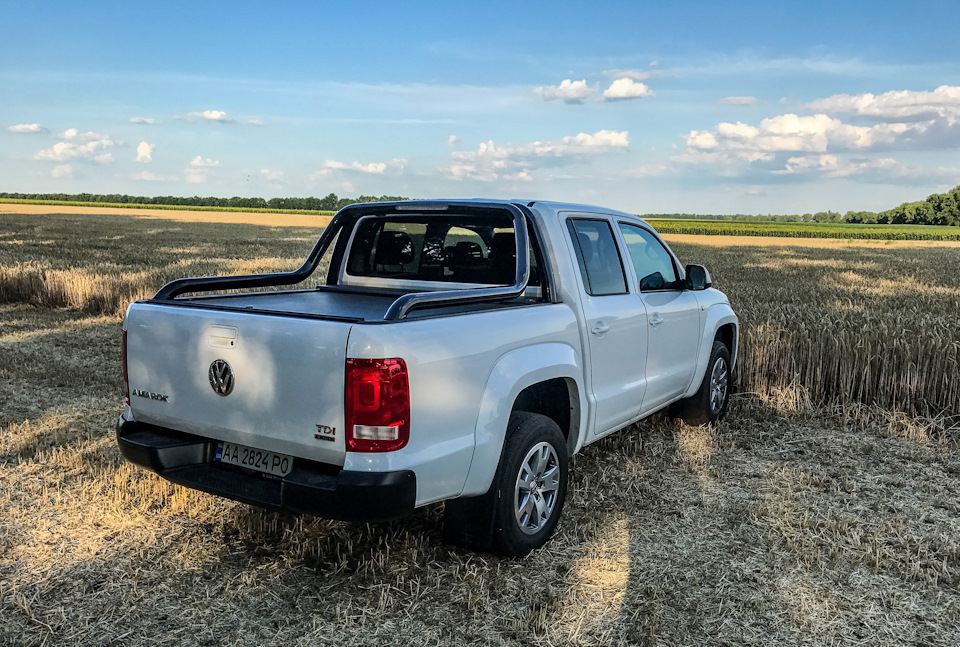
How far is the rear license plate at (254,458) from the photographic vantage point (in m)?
3.56

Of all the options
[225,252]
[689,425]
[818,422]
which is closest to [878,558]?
[689,425]

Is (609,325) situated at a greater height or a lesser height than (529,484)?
greater

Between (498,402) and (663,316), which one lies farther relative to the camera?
(663,316)

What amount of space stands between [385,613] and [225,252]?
2647cm

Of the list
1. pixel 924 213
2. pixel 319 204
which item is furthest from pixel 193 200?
pixel 924 213

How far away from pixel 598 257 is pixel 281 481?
261 cm

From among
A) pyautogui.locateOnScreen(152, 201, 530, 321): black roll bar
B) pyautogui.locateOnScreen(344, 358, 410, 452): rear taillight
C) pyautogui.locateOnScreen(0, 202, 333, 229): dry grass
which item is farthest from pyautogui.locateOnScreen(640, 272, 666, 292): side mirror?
pyautogui.locateOnScreen(0, 202, 333, 229): dry grass

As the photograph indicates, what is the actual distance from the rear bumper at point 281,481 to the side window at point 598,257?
2071 mm

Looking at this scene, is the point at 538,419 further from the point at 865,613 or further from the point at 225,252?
the point at 225,252

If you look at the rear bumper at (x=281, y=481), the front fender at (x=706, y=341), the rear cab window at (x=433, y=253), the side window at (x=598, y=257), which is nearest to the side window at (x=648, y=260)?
the side window at (x=598, y=257)

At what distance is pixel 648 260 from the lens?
226 inches

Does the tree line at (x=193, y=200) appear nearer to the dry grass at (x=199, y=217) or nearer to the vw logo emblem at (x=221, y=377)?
the dry grass at (x=199, y=217)

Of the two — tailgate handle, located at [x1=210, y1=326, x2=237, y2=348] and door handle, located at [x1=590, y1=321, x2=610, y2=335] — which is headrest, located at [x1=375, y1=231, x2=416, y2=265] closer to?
door handle, located at [x1=590, y1=321, x2=610, y2=335]

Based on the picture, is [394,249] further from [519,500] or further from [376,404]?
[376,404]
